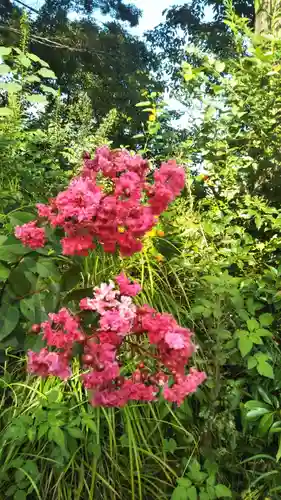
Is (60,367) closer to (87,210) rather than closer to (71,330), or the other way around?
(71,330)

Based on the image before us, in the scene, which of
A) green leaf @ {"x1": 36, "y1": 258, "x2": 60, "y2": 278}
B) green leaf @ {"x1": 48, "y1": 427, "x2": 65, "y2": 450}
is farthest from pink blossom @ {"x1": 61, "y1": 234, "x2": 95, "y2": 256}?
green leaf @ {"x1": 48, "y1": 427, "x2": 65, "y2": 450}

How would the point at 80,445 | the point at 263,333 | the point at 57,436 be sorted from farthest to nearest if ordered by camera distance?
the point at 263,333 → the point at 80,445 → the point at 57,436

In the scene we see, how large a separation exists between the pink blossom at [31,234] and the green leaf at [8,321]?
0.98 ft

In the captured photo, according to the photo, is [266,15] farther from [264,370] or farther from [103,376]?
[103,376]

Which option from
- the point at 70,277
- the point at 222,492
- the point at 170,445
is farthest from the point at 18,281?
the point at 222,492

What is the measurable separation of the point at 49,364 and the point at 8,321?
1.29 feet

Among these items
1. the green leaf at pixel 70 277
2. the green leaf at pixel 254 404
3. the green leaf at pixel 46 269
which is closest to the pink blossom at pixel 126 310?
the green leaf at pixel 70 277

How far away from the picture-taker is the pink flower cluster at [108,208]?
3.72ft

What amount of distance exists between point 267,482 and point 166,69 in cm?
935

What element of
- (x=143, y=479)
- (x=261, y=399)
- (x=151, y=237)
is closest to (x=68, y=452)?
(x=143, y=479)

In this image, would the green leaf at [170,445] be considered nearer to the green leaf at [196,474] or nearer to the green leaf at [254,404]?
the green leaf at [196,474]

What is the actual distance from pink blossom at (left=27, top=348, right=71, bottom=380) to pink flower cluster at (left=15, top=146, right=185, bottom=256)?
21 centimetres

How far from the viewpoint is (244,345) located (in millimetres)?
1855

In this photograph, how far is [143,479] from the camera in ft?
5.71
